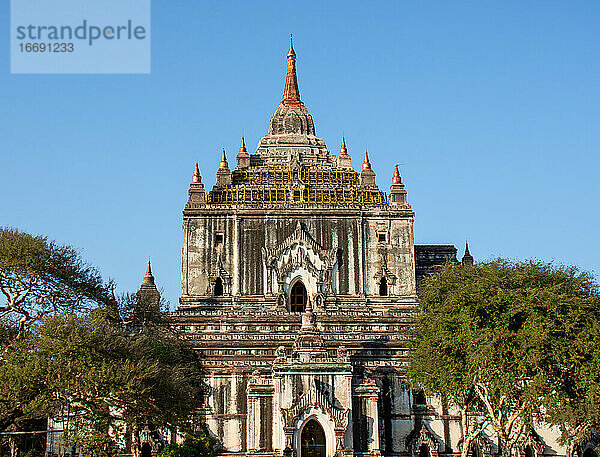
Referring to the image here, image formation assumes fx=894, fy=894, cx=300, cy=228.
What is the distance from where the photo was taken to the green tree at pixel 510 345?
40938mm

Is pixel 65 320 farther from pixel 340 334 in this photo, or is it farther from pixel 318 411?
pixel 340 334

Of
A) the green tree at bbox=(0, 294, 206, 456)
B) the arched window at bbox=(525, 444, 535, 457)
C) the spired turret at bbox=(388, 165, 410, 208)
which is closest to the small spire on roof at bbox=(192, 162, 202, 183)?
the spired turret at bbox=(388, 165, 410, 208)

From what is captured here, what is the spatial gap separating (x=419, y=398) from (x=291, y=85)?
37.5 metres

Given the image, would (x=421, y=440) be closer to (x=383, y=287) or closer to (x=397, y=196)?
(x=383, y=287)

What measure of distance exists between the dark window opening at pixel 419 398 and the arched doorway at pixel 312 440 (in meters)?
6.71

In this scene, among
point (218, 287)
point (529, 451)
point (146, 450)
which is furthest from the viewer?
point (218, 287)

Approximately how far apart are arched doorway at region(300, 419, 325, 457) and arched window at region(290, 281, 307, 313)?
1771 centimetres

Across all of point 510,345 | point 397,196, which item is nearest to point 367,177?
point 397,196

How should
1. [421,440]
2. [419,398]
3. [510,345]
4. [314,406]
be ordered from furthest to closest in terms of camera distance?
[419,398] → [421,440] → [314,406] → [510,345]

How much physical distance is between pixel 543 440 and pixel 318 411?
13093mm

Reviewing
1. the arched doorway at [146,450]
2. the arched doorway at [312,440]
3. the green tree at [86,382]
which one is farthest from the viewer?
the arched doorway at [146,450]

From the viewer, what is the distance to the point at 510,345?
→ 4138 cm

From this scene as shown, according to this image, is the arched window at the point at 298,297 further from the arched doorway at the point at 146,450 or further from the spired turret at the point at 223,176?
the arched doorway at the point at 146,450

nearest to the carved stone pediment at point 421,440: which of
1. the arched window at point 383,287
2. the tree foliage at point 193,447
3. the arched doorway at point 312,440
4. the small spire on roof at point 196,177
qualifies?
the arched doorway at point 312,440
